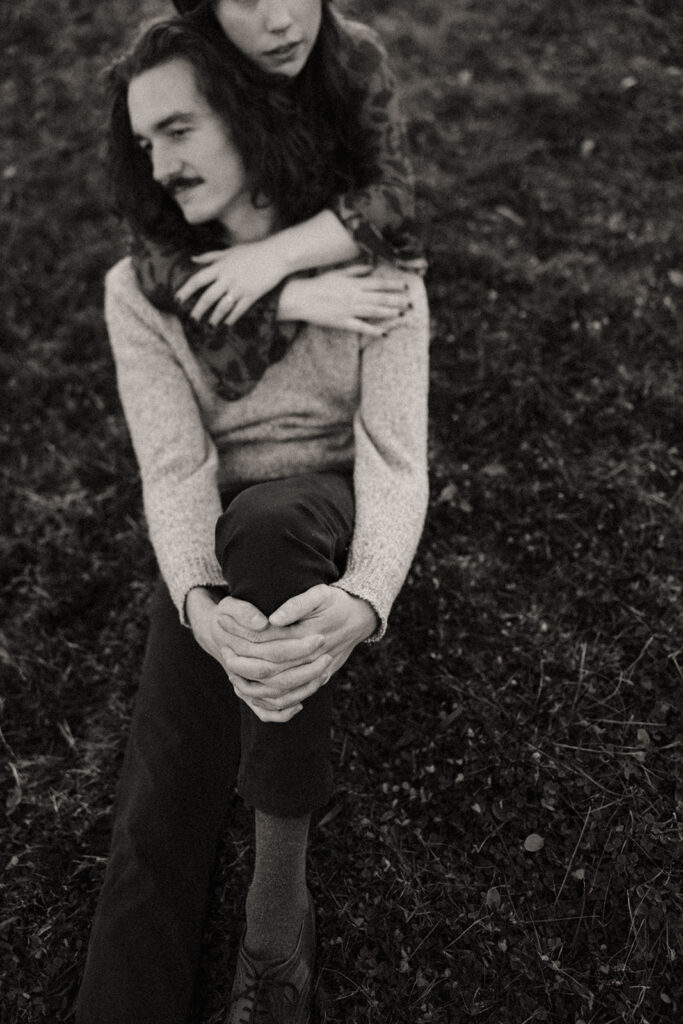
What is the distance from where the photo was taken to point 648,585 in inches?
124

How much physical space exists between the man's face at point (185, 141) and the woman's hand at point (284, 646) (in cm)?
139

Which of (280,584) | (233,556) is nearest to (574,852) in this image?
(280,584)

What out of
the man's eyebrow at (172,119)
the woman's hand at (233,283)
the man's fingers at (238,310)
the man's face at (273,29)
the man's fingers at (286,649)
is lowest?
the man's fingers at (286,649)

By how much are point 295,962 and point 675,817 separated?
4.26ft

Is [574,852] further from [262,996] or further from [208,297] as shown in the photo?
[208,297]

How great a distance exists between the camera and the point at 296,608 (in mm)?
2115

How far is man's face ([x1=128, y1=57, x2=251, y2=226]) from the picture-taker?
2516 millimetres

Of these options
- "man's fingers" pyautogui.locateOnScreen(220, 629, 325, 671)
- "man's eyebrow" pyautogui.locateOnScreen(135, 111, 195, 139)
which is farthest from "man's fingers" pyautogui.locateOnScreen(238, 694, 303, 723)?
"man's eyebrow" pyautogui.locateOnScreen(135, 111, 195, 139)

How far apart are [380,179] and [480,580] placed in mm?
1579

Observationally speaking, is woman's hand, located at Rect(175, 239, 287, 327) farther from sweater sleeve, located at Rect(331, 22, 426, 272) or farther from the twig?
the twig

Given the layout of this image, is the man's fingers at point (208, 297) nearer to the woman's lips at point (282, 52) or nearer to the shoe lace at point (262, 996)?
the woman's lips at point (282, 52)

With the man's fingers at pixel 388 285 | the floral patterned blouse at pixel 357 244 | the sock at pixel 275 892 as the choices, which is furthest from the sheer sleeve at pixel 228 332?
the sock at pixel 275 892

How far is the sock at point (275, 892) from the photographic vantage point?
7.63 ft

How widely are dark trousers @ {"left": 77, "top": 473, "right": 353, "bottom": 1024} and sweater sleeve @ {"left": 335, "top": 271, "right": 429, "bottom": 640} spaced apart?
8 centimetres
